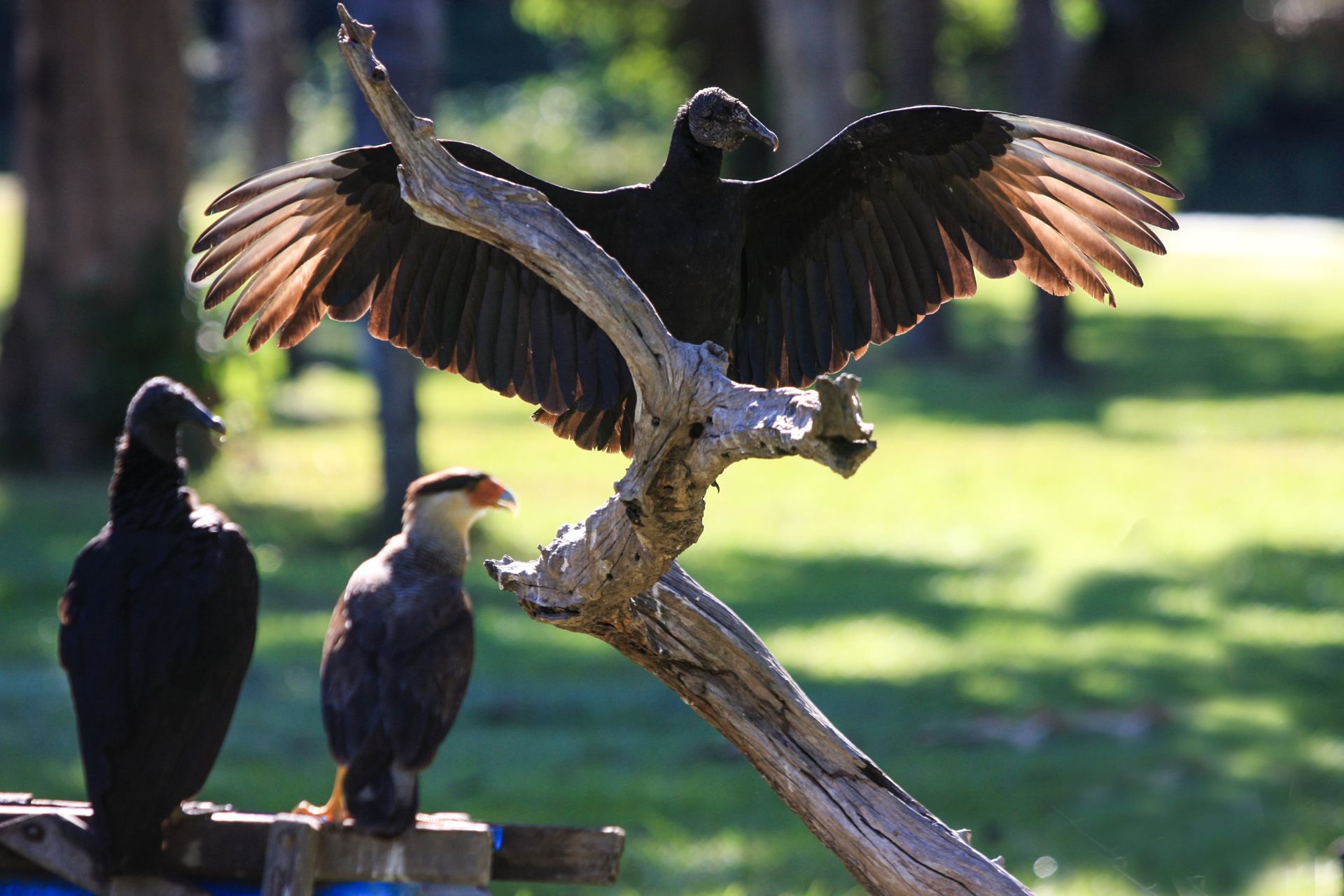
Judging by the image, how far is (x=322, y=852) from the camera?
354cm

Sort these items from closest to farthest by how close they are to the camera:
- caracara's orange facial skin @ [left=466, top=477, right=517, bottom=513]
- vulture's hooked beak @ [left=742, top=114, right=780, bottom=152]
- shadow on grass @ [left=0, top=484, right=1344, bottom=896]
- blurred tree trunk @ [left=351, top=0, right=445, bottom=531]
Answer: vulture's hooked beak @ [left=742, top=114, right=780, bottom=152]
caracara's orange facial skin @ [left=466, top=477, right=517, bottom=513]
shadow on grass @ [left=0, top=484, right=1344, bottom=896]
blurred tree trunk @ [left=351, top=0, right=445, bottom=531]

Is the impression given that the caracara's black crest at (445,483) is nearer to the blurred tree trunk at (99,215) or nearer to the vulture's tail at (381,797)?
the vulture's tail at (381,797)

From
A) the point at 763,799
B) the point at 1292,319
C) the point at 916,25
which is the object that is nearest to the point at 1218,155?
the point at 1292,319

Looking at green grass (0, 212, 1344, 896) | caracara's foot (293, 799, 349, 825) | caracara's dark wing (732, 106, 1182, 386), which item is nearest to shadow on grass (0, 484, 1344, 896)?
green grass (0, 212, 1344, 896)

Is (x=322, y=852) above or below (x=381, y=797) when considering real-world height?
below

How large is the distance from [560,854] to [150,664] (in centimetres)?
98

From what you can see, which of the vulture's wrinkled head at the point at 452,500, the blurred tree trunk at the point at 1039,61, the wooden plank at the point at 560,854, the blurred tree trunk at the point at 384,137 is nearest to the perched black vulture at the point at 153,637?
the vulture's wrinkled head at the point at 452,500

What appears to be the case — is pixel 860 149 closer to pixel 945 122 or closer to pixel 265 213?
pixel 945 122

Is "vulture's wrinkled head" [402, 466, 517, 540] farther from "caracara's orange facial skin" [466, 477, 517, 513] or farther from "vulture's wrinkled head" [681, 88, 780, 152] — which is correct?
"vulture's wrinkled head" [681, 88, 780, 152]

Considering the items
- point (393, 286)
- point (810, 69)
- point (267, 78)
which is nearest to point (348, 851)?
point (393, 286)

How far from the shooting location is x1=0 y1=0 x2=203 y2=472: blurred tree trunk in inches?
395

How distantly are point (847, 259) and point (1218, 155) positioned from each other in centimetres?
3305

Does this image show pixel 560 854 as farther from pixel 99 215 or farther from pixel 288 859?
pixel 99 215

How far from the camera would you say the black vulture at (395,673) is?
144 inches
